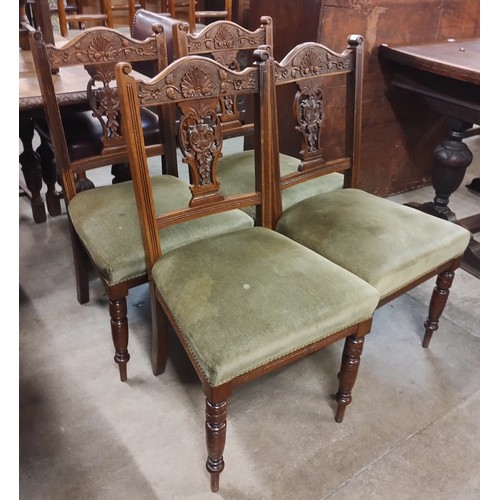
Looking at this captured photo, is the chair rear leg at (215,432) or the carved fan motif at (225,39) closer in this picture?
the chair rear leg at (215,432)

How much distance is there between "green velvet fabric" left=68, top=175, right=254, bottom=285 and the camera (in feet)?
4.47

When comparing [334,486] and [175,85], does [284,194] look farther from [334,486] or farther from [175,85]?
[334,486]

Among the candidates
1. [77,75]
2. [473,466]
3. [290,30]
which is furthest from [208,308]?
[290,30]

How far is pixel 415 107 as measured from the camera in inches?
103

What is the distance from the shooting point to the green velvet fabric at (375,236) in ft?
4.39

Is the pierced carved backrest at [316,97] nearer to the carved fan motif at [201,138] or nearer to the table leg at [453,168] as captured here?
the carved fan motif at [201,138]

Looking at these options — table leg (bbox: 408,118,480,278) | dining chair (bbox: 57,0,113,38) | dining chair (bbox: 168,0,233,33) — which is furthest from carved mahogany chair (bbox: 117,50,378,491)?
dining chair (bbox: 57,0,113,38)

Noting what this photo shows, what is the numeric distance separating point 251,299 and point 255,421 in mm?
506


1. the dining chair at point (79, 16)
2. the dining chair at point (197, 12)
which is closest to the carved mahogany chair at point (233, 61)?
the dining chair at point (197, 12)

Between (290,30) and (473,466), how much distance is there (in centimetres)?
188

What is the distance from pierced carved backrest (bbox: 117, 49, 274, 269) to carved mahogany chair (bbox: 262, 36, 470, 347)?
6.1 inches

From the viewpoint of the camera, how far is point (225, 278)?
120 cm

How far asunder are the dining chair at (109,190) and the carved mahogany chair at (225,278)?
0.09 m

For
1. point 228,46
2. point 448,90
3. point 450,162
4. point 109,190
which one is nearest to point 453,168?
point 450,162
